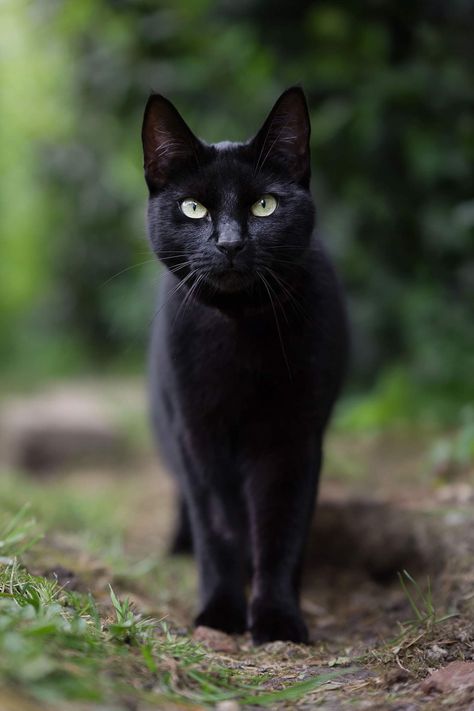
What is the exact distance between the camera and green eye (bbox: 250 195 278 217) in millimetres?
2035

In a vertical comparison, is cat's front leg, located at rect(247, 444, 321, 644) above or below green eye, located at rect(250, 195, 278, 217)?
below

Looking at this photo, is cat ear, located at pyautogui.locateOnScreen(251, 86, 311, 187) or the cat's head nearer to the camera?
the cat's head

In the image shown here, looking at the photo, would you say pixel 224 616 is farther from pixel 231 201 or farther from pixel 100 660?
pixel 231 201

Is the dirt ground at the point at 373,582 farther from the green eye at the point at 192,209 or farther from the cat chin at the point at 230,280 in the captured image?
the green eye at the point at 192,209

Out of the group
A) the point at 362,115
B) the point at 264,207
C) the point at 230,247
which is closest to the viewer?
the point at 230,247

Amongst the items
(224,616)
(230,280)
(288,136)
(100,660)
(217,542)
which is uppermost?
(288,136)

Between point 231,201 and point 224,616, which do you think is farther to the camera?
point 224,616

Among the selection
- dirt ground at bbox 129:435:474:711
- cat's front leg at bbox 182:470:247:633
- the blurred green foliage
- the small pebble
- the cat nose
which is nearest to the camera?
the small pebble

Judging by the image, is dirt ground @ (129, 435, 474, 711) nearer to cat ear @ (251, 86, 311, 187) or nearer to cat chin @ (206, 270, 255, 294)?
cat chin @ (206, 270, 255, 294)

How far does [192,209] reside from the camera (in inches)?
80.7

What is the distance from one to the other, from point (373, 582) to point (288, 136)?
4.75ft

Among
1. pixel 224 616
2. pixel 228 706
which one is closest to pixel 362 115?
pixel 224 616

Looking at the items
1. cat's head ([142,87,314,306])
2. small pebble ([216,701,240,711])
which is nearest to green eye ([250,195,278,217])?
cat's head ([142,87,314,306])

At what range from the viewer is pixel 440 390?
13.0 feet
